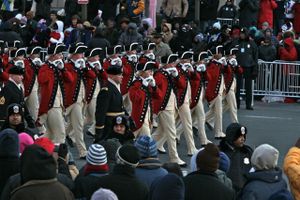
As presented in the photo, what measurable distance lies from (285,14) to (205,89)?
9726 millimetres

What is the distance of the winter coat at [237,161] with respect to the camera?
14367 mm

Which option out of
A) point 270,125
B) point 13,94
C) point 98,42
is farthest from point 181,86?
point 98,42

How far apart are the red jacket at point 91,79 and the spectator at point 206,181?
9439 mm

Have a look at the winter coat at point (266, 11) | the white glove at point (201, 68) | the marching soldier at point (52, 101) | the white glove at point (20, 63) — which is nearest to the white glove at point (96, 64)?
the white glove at point (20, 63)

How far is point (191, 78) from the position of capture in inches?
866

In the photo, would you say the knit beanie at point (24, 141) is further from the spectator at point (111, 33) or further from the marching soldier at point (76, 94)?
the spectator at point (111, 33)

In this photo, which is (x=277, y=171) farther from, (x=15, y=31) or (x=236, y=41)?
(x=15, y=31)

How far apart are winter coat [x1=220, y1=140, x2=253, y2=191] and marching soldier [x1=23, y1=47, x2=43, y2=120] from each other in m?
7.36

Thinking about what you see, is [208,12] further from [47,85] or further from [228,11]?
[47,85]

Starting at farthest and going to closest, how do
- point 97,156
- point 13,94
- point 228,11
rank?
1. point 228,11
2. point 13,94
3. point 97,156

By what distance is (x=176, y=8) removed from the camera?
31.9 m

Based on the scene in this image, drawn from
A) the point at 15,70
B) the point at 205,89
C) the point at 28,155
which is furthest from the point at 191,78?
the point at 28,155

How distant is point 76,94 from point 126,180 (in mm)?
9201

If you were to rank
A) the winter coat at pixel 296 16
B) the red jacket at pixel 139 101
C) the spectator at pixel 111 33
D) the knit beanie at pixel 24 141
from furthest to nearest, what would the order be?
1. the winter coat at pixel 296 16
2. the spectator at pixel 111 33
3. the red jacket at pixel 139 101
4. the knit beanie at pixel 24 141
